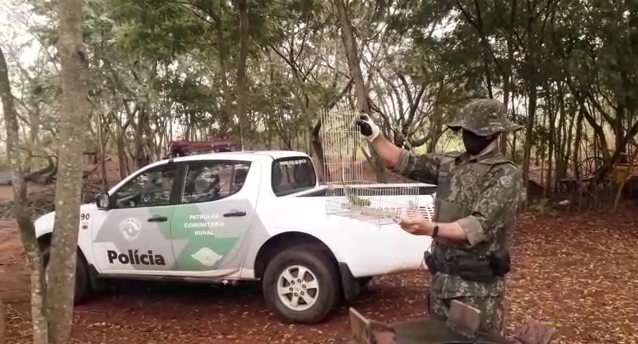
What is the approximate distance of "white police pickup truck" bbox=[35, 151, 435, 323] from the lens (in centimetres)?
502

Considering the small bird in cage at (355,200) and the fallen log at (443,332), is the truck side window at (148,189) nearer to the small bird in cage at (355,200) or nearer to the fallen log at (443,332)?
the small bird in cage at (355,200)

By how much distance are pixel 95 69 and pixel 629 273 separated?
33.0 feet

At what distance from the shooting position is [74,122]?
3.42m

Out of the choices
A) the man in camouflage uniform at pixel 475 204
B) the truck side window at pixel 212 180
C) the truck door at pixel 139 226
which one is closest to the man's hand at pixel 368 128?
the man in camouflage uniform at pixel 475 204

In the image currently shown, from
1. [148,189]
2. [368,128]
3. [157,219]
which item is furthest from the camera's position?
[148,189]

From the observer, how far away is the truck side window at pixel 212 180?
217 inches

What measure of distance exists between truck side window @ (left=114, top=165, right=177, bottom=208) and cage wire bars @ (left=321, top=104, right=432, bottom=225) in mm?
1670

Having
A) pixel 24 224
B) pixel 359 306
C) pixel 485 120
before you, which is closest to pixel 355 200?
pixel 485 120

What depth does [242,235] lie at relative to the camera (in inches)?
209

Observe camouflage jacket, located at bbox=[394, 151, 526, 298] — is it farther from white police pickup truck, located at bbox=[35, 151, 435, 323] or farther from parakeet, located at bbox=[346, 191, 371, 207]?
white police pickup truck, located at bbox=[35, 151, 435, 323]

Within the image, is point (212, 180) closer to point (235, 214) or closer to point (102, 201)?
point (235, 214)

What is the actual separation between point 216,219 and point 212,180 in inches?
16.0

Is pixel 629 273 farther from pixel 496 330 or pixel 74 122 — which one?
pixel 74 122

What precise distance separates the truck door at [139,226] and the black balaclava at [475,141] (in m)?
3.53
